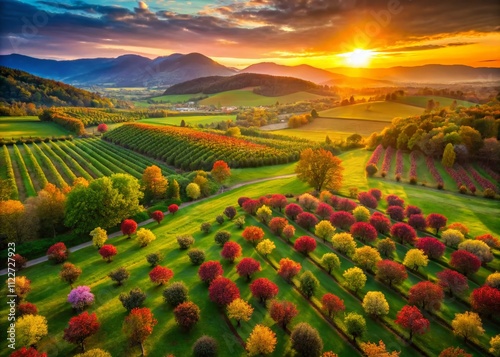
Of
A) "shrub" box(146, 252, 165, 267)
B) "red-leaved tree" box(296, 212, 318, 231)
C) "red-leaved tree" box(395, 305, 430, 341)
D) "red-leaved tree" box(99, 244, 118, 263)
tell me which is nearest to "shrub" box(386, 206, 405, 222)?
"red-leaved tree" box(296, 212, 318, 231)

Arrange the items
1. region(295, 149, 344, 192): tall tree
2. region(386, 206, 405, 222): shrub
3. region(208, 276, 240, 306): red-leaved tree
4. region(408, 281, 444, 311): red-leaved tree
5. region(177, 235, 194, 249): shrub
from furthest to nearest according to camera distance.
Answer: region(295, 149, 344, 192): tall tree < region(386, 206, 405, 222): shrub < region(177, 235, 194, 249): shrub < region(208, 276, 240, 306): red-leaved tree < region(408, 281, 444, 311): red-leaved tree

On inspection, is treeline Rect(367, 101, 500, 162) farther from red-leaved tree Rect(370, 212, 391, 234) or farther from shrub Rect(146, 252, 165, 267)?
shrub Rect(146, 252, 165, 267)

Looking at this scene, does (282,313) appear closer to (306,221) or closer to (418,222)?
(306,221)

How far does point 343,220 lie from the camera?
52125 mm

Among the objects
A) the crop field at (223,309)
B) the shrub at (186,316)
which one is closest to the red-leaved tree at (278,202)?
the crop field at (223,309)

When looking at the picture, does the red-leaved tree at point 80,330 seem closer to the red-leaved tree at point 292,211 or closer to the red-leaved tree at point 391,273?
the red-leaved tree at point 391,273

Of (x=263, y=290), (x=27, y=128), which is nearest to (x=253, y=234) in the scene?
(x=263, y=290)

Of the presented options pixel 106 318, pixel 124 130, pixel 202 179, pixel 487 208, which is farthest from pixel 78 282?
pixel 124 130

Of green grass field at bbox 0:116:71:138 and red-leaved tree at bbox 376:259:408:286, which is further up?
green grass field at bbox 0:116:71:138

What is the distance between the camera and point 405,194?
6900 cm

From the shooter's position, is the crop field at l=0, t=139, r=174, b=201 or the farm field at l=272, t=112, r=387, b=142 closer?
the crop field at l=0, t=139, r=174, b=201

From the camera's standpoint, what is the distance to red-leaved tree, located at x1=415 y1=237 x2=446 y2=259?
42.3 meters

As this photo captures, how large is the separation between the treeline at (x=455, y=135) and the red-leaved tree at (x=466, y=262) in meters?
56.5

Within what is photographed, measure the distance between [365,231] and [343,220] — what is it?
5.60 m
